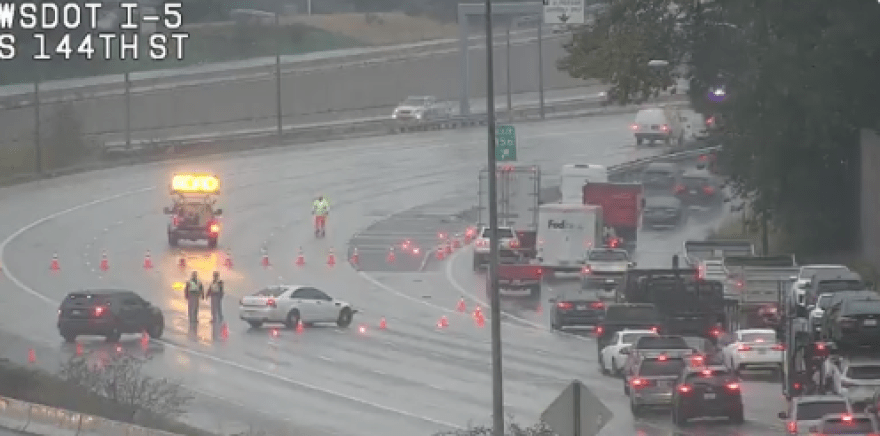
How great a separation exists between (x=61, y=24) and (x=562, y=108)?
28.4 meters

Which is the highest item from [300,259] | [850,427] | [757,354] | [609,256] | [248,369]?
[850,427]

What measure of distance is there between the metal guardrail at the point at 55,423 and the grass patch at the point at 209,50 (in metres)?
83.1

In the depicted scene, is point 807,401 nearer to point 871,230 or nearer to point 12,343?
point 12,343

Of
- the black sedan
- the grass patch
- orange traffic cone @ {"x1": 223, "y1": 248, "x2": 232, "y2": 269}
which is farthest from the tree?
the grass patch

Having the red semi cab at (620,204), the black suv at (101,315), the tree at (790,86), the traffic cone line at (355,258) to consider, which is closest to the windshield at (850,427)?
the black suv at (101,315)

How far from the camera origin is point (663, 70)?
5209 centimetres

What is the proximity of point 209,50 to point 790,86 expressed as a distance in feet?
255

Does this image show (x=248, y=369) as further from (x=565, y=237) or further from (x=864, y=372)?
(x=565, y=237)

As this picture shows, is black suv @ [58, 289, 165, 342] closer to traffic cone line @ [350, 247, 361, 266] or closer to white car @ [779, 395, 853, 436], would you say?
traffic cone line @ [350, 247, 361, 266]

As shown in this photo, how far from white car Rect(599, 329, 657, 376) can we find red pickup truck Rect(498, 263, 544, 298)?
47.9ft

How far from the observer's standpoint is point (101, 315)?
46.5 m

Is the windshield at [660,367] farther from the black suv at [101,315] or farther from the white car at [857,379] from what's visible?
the black suv at [101,315]

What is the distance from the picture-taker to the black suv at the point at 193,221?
214 feet

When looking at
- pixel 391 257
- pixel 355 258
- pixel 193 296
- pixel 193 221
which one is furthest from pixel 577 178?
pixel 193 296
